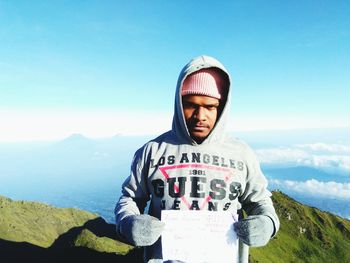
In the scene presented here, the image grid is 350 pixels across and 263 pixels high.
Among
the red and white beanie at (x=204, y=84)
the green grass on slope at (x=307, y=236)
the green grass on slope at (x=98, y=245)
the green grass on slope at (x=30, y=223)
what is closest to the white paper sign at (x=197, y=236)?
the red and white beanie at (x=204, y=84)

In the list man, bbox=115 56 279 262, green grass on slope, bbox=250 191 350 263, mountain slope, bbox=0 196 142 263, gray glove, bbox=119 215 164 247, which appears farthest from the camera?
mountain slope, bbox=0 196 142 263

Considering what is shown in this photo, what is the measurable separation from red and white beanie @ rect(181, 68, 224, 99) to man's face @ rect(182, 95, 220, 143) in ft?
0.35

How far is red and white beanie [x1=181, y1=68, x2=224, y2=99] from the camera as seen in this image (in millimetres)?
6457

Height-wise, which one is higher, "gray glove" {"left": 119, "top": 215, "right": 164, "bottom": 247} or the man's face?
the man's face

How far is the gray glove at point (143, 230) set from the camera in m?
5.45

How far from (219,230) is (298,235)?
150756 mm

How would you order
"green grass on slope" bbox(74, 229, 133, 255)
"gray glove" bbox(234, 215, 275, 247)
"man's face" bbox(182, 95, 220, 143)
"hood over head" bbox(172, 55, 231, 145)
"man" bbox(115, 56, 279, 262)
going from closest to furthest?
"gray glove" bbox(234, 215, 275, 247), "man" bbox(115, 56, 279, 262), "hood over head" bbox(172, 55, 231, 145), "man's face" bbox(182, 95, 220, 143), "green grass on slope" bbox(74, 229, 133, 255)

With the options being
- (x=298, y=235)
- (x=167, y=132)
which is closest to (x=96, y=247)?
(x=298, y=235)

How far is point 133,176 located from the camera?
259 inches

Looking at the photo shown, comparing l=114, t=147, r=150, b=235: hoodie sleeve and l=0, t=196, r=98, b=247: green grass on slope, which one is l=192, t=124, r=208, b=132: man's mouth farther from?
l=0, t=196, r=98, b=247: green grass on slope

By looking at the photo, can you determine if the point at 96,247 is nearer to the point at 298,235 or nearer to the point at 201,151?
the point at 298,235

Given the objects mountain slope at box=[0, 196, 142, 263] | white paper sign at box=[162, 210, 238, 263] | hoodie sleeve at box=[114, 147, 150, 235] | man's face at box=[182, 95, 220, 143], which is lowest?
mountain slope at box=[0, 196, 142, 263]

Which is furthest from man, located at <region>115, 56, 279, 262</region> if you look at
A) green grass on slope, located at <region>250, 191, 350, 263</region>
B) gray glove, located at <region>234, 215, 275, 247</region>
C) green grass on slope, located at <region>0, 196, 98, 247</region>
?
green grass on slope, located at <region>0, 196, 98, 247</region>

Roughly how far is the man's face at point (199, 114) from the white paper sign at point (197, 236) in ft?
5.61
